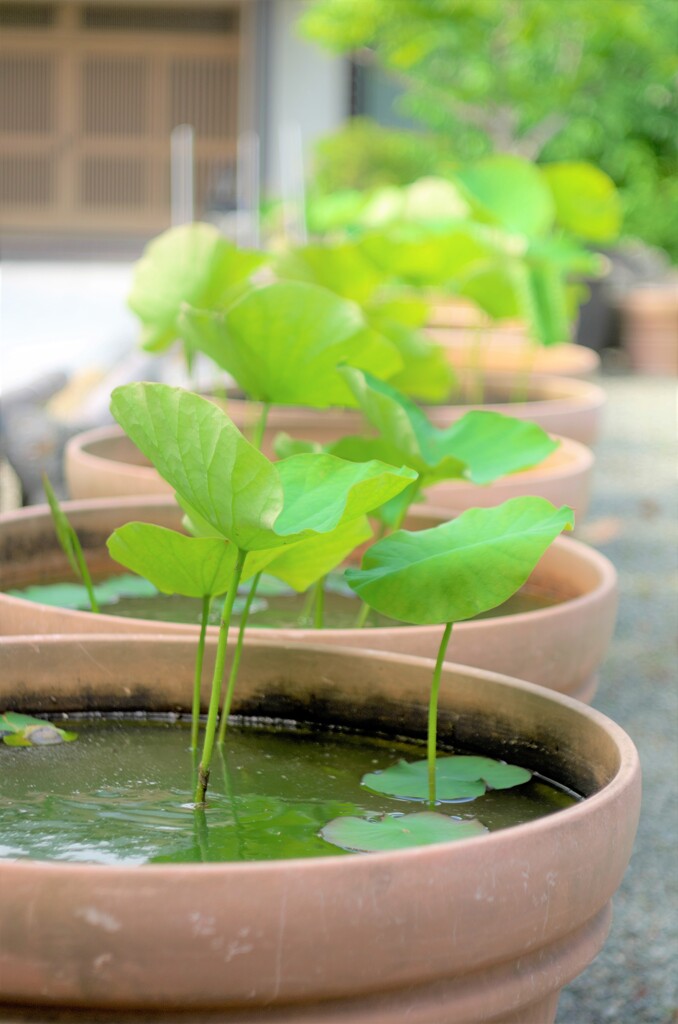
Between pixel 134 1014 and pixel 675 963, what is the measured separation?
70cm

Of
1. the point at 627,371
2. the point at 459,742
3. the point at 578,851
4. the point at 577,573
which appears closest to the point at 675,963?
the point at 577,573

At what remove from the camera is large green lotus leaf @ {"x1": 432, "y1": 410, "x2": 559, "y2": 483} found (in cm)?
Result: 88

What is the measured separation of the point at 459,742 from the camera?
71 cm

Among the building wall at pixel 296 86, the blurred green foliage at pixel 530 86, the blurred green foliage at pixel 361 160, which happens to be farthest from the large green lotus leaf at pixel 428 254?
the building wall at pixel 296 86

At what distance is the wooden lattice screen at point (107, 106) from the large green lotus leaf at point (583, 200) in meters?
9.26

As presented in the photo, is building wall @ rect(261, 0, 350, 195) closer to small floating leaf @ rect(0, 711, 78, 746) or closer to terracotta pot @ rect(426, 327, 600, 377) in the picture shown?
terracotta pot @ rect(426, 327, 600, 377)

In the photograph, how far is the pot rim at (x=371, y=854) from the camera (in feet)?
1.44

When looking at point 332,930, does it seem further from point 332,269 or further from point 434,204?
point 434,204

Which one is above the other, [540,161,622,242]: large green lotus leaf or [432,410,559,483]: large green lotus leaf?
[540,161,622,242]: large green lotus leaf

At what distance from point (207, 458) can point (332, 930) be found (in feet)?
0.72

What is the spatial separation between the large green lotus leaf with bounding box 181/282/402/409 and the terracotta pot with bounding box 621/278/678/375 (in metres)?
4.76

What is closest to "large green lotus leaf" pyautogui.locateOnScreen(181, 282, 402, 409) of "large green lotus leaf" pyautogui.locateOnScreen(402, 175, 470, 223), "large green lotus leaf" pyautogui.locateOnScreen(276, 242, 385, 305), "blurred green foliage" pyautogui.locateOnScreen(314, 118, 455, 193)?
"large green lotus leaf" pyautogui.locateOnScreen(276, 242, 385, 305)

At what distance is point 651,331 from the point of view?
219 inches

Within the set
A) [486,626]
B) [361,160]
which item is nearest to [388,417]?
[486,626]
